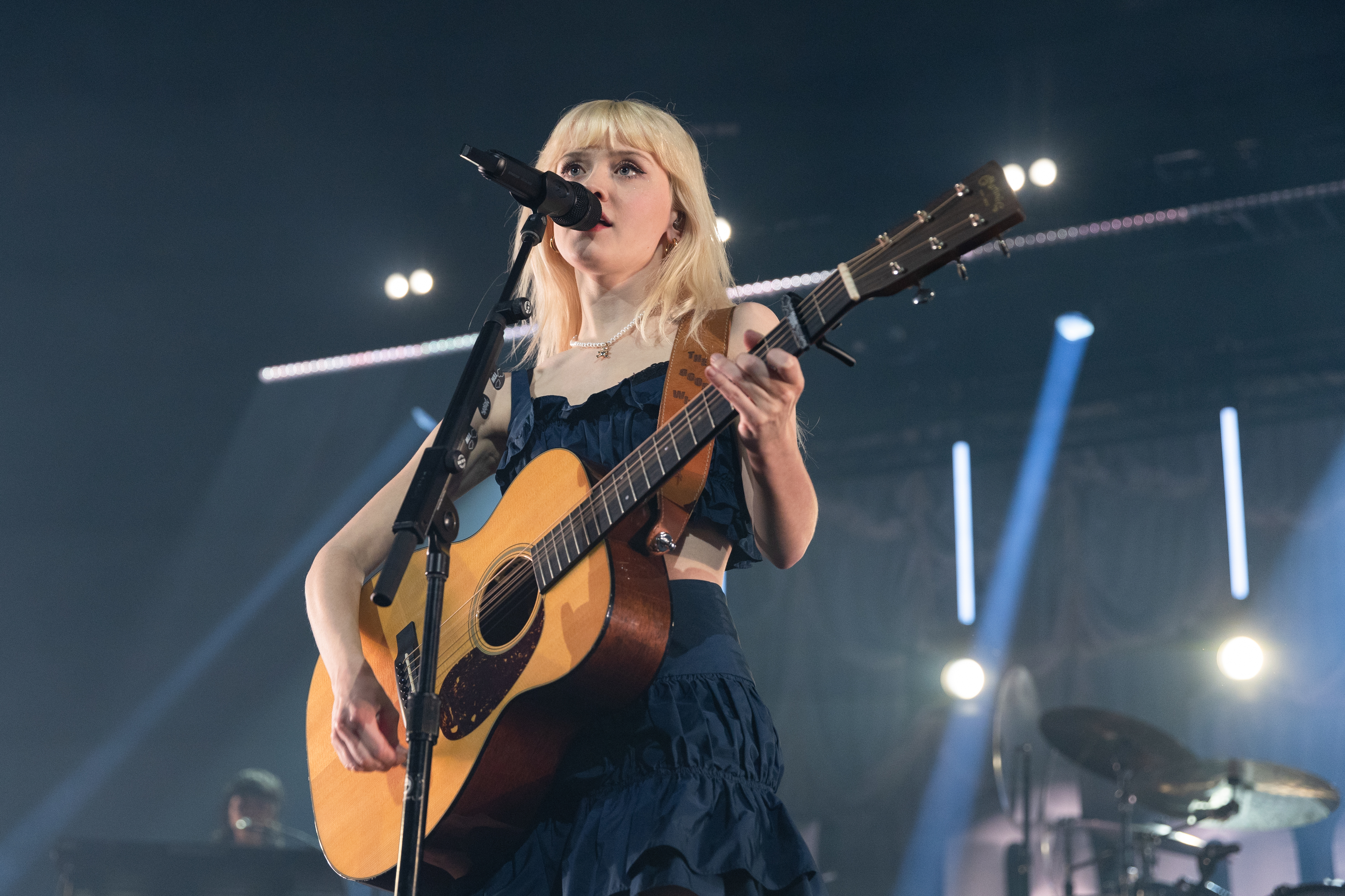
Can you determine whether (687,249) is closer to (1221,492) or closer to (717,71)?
(717,71)

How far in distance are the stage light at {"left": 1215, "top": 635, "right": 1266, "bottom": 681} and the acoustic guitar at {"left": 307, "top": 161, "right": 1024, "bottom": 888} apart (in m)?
7.49

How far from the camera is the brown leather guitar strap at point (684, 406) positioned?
1838 mm

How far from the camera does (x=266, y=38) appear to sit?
591cm

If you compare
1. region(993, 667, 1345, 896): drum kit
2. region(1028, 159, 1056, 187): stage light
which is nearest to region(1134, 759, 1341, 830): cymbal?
region(993, 667, 1345, 896): drum kit

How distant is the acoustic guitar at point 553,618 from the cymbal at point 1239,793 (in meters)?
4.47

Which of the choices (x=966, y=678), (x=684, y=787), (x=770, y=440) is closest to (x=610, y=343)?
(x=770, y=440)

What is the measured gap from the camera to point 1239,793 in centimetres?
557

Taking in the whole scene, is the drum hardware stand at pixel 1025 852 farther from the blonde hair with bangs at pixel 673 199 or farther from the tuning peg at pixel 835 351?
the tuning peg at pixel 835 351

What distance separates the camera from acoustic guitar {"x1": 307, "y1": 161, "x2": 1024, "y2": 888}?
163 cm

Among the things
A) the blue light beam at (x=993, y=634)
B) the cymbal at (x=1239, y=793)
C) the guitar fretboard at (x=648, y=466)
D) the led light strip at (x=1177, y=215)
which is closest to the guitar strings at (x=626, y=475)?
the guitar fretboard at (x=648, y=466)

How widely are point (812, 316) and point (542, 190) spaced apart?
2.00 ft

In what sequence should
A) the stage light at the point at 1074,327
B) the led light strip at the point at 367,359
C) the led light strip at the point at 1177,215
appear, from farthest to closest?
the led light strip at the point at 367,359 < the stage light at the point at 1074,327 < the led light strip at the point at 1177,215

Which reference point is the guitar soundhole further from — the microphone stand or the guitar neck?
the microphone stand

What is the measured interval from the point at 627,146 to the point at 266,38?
4.40m
